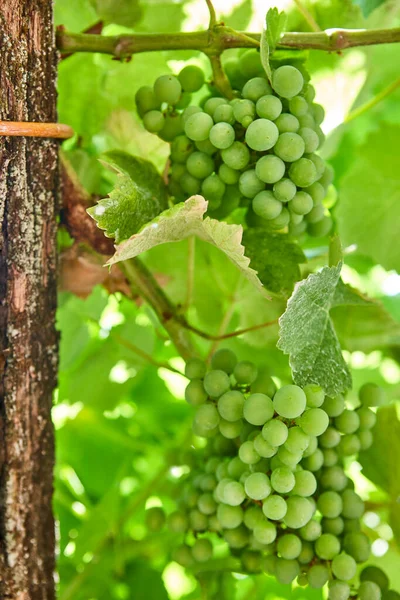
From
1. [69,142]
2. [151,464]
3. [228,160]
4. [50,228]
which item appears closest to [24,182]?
[50,228]

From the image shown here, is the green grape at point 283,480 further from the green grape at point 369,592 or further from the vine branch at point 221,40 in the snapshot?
the vine branch at point 221,40

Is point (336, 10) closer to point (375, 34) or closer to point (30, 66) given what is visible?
point (375, 34)

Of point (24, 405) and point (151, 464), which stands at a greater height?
point (24, 405)

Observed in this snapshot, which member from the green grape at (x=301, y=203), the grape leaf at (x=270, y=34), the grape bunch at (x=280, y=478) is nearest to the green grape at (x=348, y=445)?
the grape bunch at (x=280, y=478)

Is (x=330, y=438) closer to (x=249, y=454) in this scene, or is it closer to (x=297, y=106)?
(x=249, y=454)

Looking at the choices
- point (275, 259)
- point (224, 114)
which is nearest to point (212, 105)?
point (224, 114)
